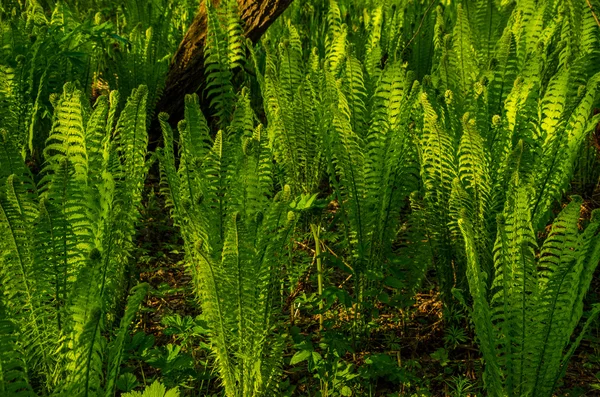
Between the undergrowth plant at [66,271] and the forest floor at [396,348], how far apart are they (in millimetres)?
282

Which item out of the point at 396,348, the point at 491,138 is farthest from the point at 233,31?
the point at 396,348

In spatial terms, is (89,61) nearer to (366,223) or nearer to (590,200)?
(366,223)

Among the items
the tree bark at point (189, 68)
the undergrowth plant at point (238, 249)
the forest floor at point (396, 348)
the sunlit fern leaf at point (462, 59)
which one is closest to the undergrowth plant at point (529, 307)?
the forest floor at point (396, 348)

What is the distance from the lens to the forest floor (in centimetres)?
190

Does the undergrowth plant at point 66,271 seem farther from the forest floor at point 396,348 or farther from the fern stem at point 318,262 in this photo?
the fern stem at point 318,262

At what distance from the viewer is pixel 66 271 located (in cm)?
164

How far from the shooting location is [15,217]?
1.59 m

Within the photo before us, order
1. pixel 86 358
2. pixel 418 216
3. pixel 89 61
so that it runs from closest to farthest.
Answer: pixel 86 358 → pixel 418 216 → pixel 89 61

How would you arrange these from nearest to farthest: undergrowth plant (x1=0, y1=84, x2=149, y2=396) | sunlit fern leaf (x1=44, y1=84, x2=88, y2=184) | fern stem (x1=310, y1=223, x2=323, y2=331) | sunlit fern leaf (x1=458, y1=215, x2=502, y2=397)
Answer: undergrowth plant (x1=0, y1=84, x2=149, y2=396)
sunlit fern leaf (x1=458, y1=215, x2=502, y2=397)
sunlit fern leaf (x1=44, y1=84, x2=88, y2=184)
fern stem (x1=310, y1=223, x2=323, y2=331)

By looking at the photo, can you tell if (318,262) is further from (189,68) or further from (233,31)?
(189,68)

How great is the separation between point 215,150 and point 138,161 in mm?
250

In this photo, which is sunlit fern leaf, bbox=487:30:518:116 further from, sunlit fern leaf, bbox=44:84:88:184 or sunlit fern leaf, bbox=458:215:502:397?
sunlit fern leaf, bbox=44:84:88:184

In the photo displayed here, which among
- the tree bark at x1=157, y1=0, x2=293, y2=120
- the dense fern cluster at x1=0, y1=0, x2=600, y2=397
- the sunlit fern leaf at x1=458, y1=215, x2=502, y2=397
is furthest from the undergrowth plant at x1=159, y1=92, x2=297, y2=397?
the tree bark at x1=157, y1=0, x2=293, y2=120

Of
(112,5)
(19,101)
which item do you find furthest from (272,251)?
(112,5)
